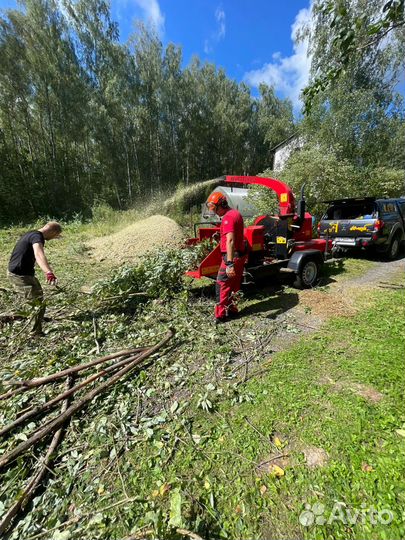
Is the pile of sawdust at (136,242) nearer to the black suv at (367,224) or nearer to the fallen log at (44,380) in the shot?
the black suv at (367,224)

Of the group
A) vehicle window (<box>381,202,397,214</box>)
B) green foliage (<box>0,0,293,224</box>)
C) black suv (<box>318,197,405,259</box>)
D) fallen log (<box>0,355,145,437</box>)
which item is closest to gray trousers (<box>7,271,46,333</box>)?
fallen log (<box>0,355,145,437</box>)

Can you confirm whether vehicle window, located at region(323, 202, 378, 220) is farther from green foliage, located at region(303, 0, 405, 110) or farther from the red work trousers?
the red work trousers

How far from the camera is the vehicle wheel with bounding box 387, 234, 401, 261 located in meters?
8.00

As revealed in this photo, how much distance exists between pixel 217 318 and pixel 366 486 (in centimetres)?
272

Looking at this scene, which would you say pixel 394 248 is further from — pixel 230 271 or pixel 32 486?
pixel 32 486

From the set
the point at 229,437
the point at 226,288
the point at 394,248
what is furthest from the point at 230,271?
the point at 394,248

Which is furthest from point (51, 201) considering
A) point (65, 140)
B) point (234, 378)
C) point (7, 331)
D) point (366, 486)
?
point (366, 486)

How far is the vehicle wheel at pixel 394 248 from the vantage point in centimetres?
800

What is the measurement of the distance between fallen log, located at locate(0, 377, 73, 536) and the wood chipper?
3.49 metres

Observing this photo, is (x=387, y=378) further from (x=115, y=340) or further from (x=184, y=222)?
(x=184, y=222)

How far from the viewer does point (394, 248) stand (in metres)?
8.12

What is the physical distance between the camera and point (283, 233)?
5.79 meters

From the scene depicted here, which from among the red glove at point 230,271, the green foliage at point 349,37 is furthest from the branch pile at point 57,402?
the green foliage at point 349,37

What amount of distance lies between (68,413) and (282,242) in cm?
474
